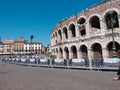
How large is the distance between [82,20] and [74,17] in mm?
1807

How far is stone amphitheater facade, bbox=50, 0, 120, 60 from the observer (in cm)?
2386

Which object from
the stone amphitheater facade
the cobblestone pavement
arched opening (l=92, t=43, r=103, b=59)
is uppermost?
the stone amphitheater facade

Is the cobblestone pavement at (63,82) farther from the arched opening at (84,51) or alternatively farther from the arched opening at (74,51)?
the arched opening at (74,51)

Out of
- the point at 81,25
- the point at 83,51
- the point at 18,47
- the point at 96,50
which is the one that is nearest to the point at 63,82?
the point at 96,50

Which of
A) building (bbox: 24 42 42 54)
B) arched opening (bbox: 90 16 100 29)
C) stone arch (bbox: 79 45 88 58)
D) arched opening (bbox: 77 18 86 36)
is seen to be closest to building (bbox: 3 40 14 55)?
building (bbox: 24 42 42 54)

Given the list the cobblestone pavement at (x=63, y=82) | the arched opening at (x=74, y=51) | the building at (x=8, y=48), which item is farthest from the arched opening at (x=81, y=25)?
the building at (x=8, y=48)

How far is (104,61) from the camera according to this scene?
1616 centimetres

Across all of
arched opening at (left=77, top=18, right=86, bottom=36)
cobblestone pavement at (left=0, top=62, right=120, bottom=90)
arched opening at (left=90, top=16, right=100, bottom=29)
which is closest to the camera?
cobblestone pavement at (left=0, top=62, right=120, bottom=90)

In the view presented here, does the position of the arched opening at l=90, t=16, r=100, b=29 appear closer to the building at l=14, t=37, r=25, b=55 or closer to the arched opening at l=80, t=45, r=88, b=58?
the arched opening at l=80, t=45, r=88, b=58

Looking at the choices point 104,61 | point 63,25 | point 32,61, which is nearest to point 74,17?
point 63,25

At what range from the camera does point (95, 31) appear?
87.6 ft

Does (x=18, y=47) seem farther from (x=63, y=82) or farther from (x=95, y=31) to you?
(x=63, y=82)

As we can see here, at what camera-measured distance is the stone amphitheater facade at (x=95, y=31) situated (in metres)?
23.9

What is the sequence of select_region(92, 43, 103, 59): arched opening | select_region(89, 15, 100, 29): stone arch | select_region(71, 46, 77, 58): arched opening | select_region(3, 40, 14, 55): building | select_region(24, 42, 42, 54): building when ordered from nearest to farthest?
select_region(92, 43, 103, 59): arched opening < select_region(89, 15, 100, 29): stone arch < select_region(71, 46, 77, 58): arched opening < select_region(3, 40, 14, 55): building < select_region(24, 42, 42, 54): building
